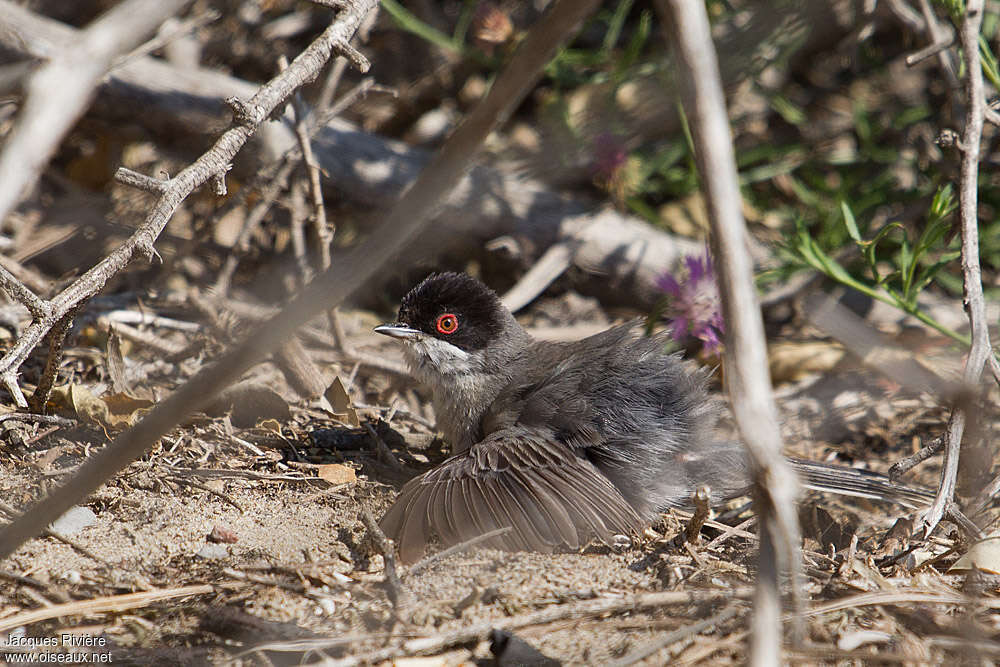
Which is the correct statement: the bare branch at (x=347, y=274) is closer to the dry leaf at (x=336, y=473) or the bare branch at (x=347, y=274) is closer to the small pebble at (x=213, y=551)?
the small pebble at (x=213, y=551)

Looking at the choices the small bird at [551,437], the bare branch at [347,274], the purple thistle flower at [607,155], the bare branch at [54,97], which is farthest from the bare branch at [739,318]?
the purple thistle flower at [607,155]

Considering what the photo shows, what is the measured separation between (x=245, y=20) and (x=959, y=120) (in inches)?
187

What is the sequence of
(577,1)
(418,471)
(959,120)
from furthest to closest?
(959,120)
(418,471)
(577,1)

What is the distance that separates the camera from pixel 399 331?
4.12 metres

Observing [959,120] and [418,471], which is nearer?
[418,471]

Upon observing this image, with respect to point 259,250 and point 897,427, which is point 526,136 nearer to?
point 259,250

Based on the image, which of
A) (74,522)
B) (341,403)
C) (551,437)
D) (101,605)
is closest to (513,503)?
(551,437)

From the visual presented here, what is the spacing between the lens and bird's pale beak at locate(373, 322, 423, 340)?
13.4 feet

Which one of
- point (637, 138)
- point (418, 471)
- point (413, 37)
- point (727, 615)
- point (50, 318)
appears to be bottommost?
point (727, 615)

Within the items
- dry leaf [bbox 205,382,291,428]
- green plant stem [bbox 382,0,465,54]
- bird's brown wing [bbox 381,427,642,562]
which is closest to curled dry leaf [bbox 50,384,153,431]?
dry leaf [bbox 205,382,291,428]

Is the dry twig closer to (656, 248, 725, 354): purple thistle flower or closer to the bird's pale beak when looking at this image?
the bird's pale beak

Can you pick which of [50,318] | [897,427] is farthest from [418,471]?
[897,427]

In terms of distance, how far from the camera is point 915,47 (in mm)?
5668

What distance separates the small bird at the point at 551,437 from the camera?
3.10m
